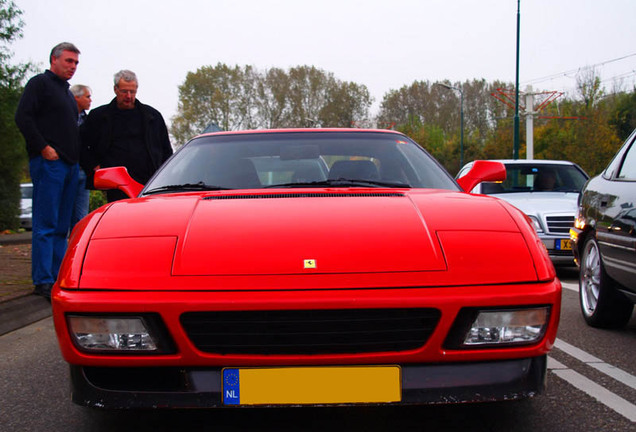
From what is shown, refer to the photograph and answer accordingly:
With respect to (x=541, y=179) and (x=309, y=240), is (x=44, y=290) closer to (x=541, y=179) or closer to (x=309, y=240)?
(x=309, y=240)

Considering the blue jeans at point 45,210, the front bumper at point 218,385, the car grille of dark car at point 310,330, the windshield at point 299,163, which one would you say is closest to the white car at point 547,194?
the windshield at point 299,163

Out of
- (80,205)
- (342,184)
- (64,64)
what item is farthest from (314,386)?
(80,205)

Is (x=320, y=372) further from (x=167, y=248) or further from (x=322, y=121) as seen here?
(x=322, y=121)

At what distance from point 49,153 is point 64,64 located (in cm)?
80

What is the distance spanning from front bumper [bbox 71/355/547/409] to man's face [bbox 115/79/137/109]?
3.98 metres

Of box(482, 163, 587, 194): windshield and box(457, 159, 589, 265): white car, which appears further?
box(482, 163, 587, 194): windshield

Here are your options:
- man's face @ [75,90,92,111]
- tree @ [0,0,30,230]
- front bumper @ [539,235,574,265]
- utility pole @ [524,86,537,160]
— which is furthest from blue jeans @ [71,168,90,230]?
utility pole @ [524,86,537,160]

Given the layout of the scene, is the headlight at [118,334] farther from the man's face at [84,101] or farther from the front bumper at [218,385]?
the man's face at [84,101]

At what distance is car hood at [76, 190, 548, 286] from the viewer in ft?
7.53

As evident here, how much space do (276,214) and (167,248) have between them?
46 centimetres

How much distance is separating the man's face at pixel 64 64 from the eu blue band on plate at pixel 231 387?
4411 mm

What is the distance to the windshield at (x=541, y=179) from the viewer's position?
9.62m

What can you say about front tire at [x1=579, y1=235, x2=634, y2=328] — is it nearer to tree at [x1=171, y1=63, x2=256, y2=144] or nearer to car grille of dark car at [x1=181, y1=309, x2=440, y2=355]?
car grille of dark car at [x1=181, y1=309, x2=440, y2=355]

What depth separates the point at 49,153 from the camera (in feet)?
18.2
